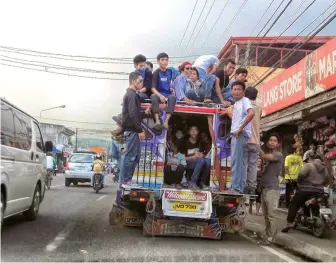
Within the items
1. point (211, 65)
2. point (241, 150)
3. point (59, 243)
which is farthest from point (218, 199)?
point (211, 65)

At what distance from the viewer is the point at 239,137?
7.20 metres

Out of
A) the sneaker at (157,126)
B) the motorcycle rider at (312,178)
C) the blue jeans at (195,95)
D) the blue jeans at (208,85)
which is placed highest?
the blue jeans at (208,85)

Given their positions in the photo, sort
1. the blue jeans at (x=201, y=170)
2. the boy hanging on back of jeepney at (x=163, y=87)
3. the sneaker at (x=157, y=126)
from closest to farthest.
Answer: the sneaker at (x=157, y=126) → the boy hanging on back of jeepney at (x=163, y=87) → the blue jeans at (x=201, y=170)

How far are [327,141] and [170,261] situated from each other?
6.73 meters

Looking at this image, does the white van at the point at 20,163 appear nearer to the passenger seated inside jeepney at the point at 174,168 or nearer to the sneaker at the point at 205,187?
the passenger seated inside jeepney at the point at 174,168

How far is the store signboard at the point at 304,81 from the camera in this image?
9.66 m

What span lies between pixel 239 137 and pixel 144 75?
228 cm

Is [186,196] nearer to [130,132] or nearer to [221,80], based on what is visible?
[130,132]

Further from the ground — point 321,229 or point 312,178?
point 312,178

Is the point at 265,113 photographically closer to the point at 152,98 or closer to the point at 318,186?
the point at 318,186

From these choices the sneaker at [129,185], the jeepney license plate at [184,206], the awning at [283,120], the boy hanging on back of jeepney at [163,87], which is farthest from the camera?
the awning at [283,120]

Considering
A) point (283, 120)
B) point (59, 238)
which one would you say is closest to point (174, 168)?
point (59, 238)

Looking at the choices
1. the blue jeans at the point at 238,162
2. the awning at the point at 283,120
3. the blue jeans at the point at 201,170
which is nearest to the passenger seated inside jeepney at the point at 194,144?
the blue jeans at the point at 201,170

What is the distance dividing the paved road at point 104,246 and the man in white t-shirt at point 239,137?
1.10 meters
